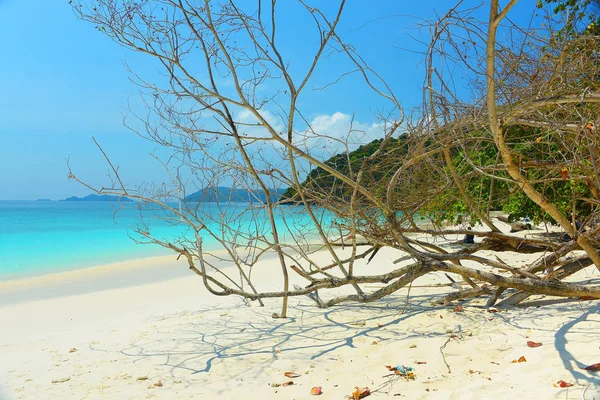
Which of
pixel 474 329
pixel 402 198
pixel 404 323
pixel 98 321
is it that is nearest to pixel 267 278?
pixel 98 321

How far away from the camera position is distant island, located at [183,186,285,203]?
5301 mm

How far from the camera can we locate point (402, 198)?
580 cm

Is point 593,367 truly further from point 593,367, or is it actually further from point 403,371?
point 403,371

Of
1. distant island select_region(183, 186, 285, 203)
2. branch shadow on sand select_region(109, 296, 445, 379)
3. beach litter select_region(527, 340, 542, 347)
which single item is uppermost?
distant island select_region(183, 186, 285, 203)

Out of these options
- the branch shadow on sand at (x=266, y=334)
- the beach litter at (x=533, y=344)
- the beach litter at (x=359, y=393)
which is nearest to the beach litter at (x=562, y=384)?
the beach litter at (x=533, y=344)

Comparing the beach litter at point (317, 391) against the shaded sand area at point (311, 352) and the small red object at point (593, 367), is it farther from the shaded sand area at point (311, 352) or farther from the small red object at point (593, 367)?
the small red object at point (593, 367)

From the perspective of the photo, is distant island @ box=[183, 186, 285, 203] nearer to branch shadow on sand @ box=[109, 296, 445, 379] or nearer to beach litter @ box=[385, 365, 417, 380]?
branch shadow on sand @ box=[109, 296, 445, 379]

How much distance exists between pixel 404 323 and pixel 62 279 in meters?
9.84

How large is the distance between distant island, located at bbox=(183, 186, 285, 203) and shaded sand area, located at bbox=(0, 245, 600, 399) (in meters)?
1.33

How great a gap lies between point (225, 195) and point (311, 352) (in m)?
2.23

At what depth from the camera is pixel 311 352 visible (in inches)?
159

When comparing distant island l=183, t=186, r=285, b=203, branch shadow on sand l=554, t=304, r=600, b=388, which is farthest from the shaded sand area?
distant island l=183, t=186, r=285, b=203

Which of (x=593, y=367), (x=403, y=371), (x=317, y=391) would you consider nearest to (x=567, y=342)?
(x=593, y=367)

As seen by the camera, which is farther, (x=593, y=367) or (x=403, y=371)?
(x=403, y=371)
